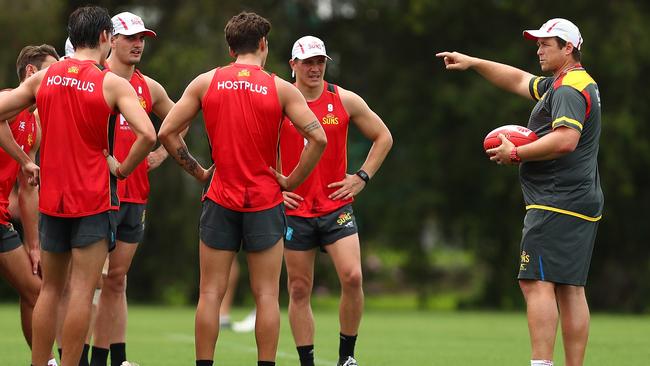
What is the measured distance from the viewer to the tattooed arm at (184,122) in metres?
8.19

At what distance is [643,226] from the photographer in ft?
88.6

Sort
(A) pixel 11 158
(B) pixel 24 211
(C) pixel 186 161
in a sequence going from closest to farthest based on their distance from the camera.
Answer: (C) pixel 186 161 → (A) pixel 11 158 → (B) pixel 24 211

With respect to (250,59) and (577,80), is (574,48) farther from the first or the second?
(250,59)

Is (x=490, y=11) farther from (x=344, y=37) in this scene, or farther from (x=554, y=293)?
(x=554, y=293)

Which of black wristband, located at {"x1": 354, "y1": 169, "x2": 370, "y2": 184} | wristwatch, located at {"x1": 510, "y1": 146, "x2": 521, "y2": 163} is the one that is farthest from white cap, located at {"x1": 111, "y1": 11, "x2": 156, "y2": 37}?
wristwatch, located at {"x1": 510, "y1": 146, "x2": 521, "y2": 163}

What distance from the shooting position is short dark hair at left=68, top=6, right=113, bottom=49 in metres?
8.03

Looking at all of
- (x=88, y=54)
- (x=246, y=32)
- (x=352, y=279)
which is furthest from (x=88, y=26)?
(x=352, y=279)

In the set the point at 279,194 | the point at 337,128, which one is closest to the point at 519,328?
the point at 337,128

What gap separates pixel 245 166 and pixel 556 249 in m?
2.24

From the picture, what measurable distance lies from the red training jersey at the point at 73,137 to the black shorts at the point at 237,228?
0.72 m

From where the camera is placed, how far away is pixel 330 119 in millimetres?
10078

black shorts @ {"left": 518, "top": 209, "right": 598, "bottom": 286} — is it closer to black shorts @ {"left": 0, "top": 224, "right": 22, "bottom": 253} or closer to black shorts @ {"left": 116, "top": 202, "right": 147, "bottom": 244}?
black shorts @ {"left": 116, "top": 202, "right": 147, "bottom": 244}

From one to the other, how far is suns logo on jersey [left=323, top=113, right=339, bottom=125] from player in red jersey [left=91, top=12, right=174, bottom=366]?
53.3 inches

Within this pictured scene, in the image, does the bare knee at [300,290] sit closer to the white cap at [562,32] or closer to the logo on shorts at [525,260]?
the logo on shorts at [525,260]
